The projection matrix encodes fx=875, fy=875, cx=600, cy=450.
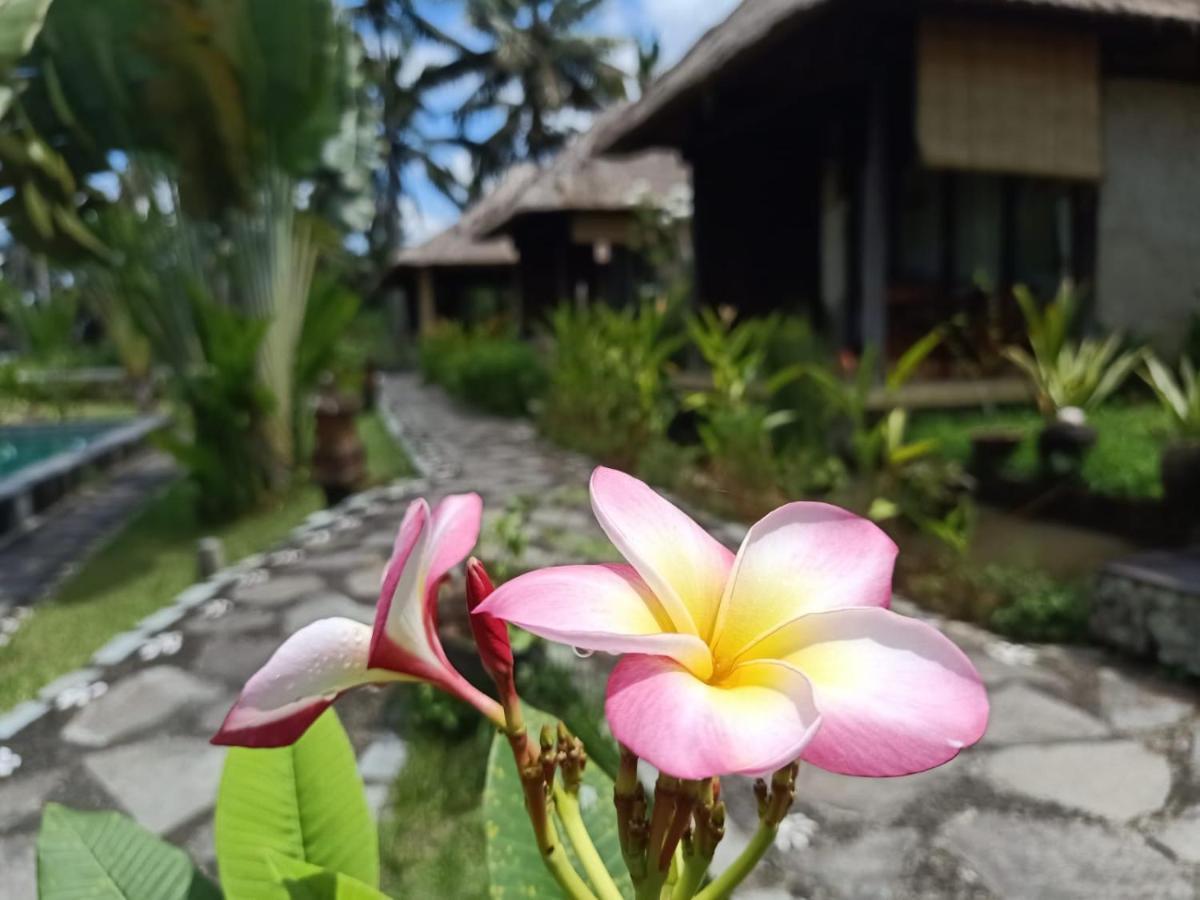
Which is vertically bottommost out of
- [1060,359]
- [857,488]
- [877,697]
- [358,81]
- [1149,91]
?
[857,488]

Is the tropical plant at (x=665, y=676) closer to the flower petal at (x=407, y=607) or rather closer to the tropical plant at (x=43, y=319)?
the flower petal at (x=407, y=607)

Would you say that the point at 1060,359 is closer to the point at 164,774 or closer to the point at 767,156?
the point at 767,156

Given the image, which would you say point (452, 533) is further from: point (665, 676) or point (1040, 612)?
point (1040, 612)

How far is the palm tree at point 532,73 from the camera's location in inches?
907

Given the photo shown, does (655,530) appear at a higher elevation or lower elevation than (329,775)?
higher

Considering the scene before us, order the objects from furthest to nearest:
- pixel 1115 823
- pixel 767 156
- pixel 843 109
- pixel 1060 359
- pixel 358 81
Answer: pixel 767 156 → pixel 843 109 → pixel 358 81 → pixel 1060 359 → pixel 1115 823

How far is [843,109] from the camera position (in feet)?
22.5

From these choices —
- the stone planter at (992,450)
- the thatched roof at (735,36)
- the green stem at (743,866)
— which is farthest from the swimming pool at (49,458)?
the green stem at (743,866)

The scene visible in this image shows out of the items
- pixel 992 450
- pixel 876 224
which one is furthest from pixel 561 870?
pixel 876 224

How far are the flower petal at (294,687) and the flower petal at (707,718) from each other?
7.4 inches

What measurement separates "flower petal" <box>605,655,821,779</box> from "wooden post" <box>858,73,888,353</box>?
5514 millimetres

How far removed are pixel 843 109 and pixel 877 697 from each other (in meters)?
7.21

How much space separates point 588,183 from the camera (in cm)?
1154

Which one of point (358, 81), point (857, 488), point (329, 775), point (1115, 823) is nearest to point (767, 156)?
point (358, 81)
